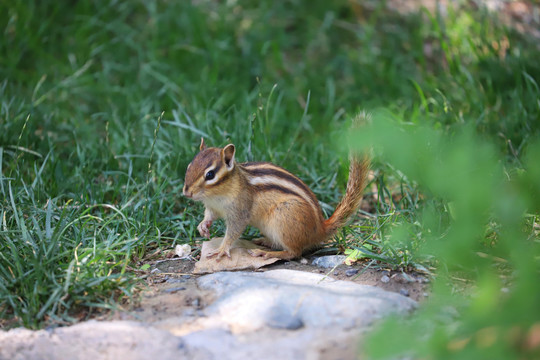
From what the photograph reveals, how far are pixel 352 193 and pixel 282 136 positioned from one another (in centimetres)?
163

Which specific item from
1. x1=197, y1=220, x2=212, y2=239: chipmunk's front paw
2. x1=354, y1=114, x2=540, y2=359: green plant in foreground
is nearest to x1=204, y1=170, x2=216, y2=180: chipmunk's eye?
x1=197, y1=220, x2=212, y2=239: chipmunk's front paw

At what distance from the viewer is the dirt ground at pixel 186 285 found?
8.35ft

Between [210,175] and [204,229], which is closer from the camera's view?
[210,175]

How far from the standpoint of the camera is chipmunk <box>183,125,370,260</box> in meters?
3.09

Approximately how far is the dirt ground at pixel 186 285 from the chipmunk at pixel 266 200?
0.16 metres

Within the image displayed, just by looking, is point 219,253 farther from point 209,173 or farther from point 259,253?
point 209,173

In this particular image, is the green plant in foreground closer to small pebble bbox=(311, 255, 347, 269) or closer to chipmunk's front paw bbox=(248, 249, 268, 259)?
small pebble bbox=(311, 255, 347, 269)

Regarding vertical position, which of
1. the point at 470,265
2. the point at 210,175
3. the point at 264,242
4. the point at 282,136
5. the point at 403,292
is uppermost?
the point at 470,265

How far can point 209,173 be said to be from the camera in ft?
10.1

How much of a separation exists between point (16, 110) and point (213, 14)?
258cm

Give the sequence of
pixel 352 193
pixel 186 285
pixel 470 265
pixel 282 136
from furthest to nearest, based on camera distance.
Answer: pixel 282 136 < pixel 352 193 < pixel 186 285 < pixel 470 265

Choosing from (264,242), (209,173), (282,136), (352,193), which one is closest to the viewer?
(209,173)

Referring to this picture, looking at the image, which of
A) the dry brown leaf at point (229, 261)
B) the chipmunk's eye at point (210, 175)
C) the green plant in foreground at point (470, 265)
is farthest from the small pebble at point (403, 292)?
the chipmunk's eye at point (210, 175)

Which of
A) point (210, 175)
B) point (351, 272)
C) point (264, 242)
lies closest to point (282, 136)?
point (264, 242)
